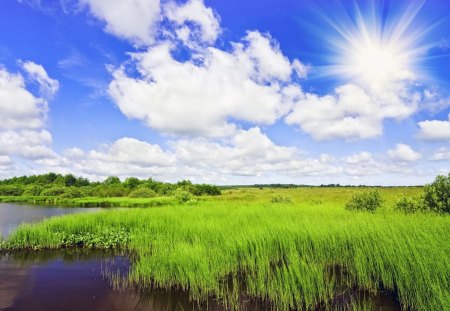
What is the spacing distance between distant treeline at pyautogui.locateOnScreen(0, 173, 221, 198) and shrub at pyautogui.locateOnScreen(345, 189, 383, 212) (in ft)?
127

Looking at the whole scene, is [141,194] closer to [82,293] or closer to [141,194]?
[141,194]

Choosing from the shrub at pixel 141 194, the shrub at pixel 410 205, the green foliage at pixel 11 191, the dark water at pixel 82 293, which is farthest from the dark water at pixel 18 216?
the green foliage at pixel 11 191

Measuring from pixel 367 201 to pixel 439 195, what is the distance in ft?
17.3

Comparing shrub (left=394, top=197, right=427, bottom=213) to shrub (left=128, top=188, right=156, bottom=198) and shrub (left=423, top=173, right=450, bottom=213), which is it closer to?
shrub (left=423, top=173, right=450, bottom=213)

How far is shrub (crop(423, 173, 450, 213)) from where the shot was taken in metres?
18.0

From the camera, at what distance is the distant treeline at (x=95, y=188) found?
221 ft

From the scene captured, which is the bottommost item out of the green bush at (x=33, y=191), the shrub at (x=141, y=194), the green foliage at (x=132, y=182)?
the shrub at (x=141, y=194)

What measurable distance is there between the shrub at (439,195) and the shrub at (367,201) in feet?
13.2

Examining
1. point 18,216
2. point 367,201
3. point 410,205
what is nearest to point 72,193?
point 18,216

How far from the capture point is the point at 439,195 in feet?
60.2

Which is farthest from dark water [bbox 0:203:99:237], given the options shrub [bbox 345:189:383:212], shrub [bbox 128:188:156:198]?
shrub [bbox 128:188:156:198]

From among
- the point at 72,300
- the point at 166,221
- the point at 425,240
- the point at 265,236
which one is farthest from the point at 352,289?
the point at 166,221

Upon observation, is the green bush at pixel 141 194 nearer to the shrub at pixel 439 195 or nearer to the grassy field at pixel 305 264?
the grassy field at pixel 305 264

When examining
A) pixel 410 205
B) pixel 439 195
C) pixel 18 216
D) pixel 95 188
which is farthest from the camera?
pixel 95 188
